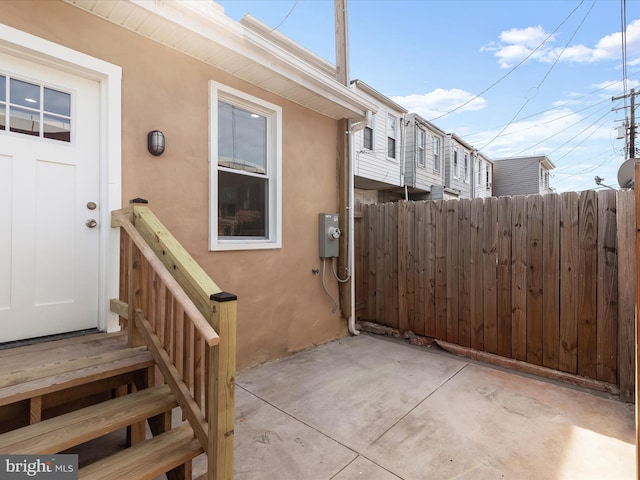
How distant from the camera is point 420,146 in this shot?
37.8 feet

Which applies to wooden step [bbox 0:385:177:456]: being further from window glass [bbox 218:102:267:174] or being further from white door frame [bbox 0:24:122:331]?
window glass [bbox 218:102:267:174]

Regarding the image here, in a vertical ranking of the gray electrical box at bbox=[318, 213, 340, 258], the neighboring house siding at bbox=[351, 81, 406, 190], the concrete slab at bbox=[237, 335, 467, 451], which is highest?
the neighboring house siding at bbox=[351, 81, 406, 190]

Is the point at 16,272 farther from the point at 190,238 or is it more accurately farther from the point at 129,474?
the point at 129,474

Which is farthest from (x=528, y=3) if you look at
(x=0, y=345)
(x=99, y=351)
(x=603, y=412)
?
(x=0, y=345)

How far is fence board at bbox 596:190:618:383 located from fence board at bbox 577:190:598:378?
0.12ft

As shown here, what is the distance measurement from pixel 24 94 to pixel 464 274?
172 inches

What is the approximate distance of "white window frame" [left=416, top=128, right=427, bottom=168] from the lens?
37.2ft

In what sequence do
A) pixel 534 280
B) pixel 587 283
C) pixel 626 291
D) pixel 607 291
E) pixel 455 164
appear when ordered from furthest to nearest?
pixel 455 164
pixel 534 280
pixel 587 283
pixel 607 291
pixel 626 291

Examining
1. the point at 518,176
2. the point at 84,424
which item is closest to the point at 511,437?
the point at 84,424

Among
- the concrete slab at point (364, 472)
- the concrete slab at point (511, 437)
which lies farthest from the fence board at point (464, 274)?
the concrete slab at point (364, 472)

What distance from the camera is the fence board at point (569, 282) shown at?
2.99 meters

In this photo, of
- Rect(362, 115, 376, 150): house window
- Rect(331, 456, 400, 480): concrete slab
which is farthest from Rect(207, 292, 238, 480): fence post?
Rect(362, 115, 376, 150): house window

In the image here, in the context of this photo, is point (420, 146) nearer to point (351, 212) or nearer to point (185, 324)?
point (351, 212)

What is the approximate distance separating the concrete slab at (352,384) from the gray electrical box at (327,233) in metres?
1.24
